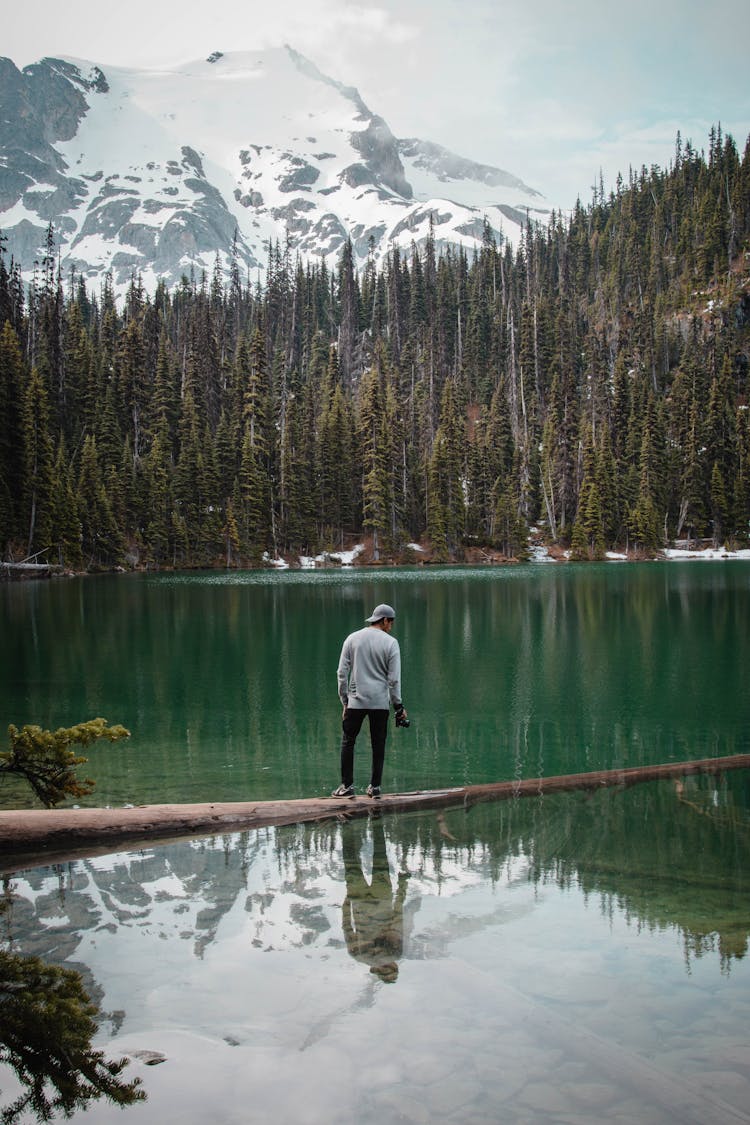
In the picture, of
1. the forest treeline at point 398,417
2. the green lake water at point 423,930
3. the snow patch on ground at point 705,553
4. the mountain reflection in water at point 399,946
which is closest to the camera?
the green lake water at point 423,930

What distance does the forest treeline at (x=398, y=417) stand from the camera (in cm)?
7850

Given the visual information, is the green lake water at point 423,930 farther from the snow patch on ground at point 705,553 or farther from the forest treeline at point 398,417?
the snow patch on ground at point 705,553

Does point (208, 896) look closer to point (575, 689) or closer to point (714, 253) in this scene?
point (575, 689)

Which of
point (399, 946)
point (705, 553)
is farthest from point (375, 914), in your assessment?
point (705, 553)

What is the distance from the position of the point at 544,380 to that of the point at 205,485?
54951mm

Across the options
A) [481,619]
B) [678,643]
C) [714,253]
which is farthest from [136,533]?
[714,253]

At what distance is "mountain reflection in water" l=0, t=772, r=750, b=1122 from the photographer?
15.3 ft

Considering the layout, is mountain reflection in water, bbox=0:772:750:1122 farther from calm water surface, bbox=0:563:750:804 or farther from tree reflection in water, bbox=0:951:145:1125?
calm water surface, bbox=0:563:750:804

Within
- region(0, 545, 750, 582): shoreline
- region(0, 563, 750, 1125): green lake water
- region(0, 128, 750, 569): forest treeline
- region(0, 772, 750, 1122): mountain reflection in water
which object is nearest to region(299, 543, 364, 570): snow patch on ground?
region(0, 545, 750, 582): shoreline

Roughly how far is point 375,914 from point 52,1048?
2743 millimetres

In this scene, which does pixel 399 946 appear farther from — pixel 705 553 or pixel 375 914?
pixel 705 553

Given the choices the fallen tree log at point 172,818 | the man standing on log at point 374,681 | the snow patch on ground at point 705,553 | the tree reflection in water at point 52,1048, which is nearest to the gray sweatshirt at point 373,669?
the man standing on log at point 374,681

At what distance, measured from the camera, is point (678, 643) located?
27688 mm

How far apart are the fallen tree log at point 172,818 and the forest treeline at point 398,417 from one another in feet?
182
